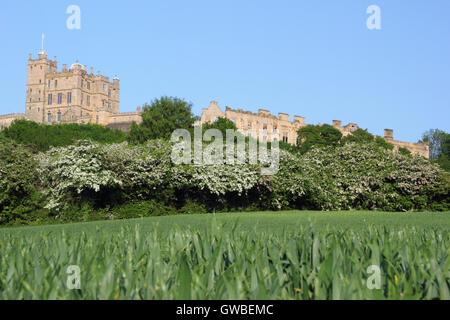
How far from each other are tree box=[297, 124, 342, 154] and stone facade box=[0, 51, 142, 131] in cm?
7747

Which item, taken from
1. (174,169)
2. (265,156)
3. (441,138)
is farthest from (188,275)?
(441,138)

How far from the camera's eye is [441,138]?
108m

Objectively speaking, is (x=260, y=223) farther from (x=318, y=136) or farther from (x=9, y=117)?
(x=9, y=117)

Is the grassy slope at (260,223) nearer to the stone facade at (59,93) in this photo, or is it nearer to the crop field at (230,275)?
the crop field at (230,275)

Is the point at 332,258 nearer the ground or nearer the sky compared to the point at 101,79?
nearer the ground

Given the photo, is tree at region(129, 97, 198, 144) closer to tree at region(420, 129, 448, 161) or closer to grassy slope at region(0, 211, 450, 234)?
grassy slope at region(0, 211, 450, 234)

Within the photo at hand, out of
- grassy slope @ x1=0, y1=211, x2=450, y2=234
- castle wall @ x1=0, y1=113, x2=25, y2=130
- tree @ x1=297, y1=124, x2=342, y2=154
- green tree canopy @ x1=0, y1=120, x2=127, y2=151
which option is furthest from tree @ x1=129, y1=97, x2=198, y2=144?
castle wall @ x1=0, y1=113, x2=25, y2=130

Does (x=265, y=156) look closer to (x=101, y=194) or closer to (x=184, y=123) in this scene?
(x=101, y=194)

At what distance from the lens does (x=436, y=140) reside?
4304 inches

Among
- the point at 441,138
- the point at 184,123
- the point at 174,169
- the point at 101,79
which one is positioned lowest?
the point at 174,169

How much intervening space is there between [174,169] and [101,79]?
5202 inches

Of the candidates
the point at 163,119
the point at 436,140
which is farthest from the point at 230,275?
the point at 436,140

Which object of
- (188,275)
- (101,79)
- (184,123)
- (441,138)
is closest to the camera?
(188,275)
